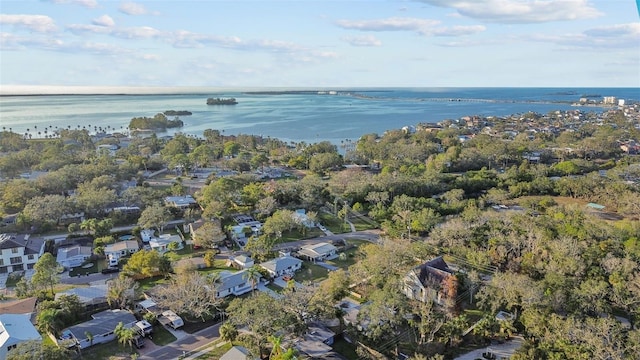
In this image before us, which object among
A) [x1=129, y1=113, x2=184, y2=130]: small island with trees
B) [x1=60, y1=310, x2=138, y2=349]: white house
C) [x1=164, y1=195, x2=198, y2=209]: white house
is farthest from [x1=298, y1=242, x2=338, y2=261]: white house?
[x1=129, y1=113, x2=184, y2=130]: small island with trees

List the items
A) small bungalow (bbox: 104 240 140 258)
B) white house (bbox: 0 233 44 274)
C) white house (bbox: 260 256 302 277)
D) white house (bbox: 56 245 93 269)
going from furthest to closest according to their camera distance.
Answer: small bungalow (bbox: 104 240 140 258), white house (bbox: 56 245 93 269), white house (bbox: 0 233 44 274), white house (bbox: 260 256 302 277)

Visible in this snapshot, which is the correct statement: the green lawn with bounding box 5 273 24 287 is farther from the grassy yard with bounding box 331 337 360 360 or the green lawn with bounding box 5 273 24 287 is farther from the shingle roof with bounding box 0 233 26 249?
the grassy yard with bounding box 331 337 360 360

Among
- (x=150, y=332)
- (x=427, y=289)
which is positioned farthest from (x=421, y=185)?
(x=150, y=332)

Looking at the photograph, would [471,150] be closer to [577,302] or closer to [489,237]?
[489,237]

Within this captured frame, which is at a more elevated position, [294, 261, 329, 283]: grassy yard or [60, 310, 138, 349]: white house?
[60, 310, 138, 349]: white house

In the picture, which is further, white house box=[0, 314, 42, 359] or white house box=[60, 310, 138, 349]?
white house box=[60, 310, 138, 349]

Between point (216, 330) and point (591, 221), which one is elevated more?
point (591, 221)

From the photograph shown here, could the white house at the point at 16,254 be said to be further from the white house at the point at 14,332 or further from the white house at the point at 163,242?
the white house at the point at 14,332

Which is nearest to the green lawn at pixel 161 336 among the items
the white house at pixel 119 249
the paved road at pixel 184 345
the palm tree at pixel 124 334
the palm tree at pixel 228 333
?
the paved road at pixel 184 345
